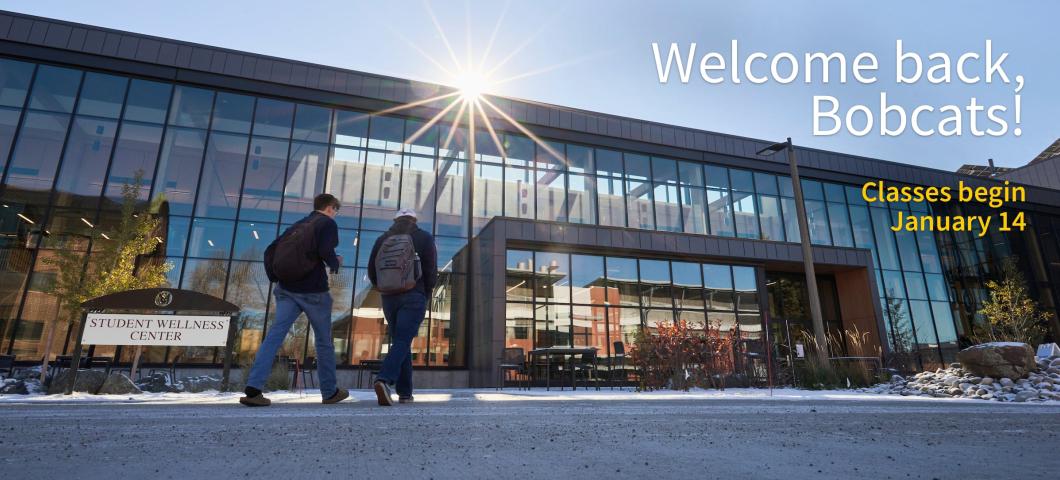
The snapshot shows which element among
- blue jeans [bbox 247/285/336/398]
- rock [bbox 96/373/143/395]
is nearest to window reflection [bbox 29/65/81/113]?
rock [bbox 96/373/143/395]

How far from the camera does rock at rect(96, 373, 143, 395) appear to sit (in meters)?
7.34

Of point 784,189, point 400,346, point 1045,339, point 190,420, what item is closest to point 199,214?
point 400,346

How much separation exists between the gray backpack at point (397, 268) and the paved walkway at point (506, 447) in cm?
152

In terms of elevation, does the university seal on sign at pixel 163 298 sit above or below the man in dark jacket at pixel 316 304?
above

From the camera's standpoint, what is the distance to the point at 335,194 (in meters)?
15.8

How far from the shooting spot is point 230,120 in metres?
15.8

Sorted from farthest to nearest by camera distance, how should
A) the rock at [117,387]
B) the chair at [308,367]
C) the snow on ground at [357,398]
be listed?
the chair at [308,367], the rock at [117,387], the snow on ground at [357,398]

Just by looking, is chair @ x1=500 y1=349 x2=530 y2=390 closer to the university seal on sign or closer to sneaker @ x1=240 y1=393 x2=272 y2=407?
the university seal on sign

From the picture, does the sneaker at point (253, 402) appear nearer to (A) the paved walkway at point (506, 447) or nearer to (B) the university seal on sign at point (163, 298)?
(A) the paved walkway at point (506, 447)

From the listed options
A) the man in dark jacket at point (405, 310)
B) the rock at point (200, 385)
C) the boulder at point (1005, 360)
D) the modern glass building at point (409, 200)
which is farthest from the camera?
the modern glass building at point (409, 200)

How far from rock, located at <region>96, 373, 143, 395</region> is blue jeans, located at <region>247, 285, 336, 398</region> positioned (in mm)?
4592

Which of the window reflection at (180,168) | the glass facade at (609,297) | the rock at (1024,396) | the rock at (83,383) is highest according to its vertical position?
the window reflection at (180,168)

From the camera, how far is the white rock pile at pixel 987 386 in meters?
7.64

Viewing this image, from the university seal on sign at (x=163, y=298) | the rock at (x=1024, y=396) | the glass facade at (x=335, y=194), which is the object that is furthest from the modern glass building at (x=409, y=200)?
the rock at (x=1024, y=396)
